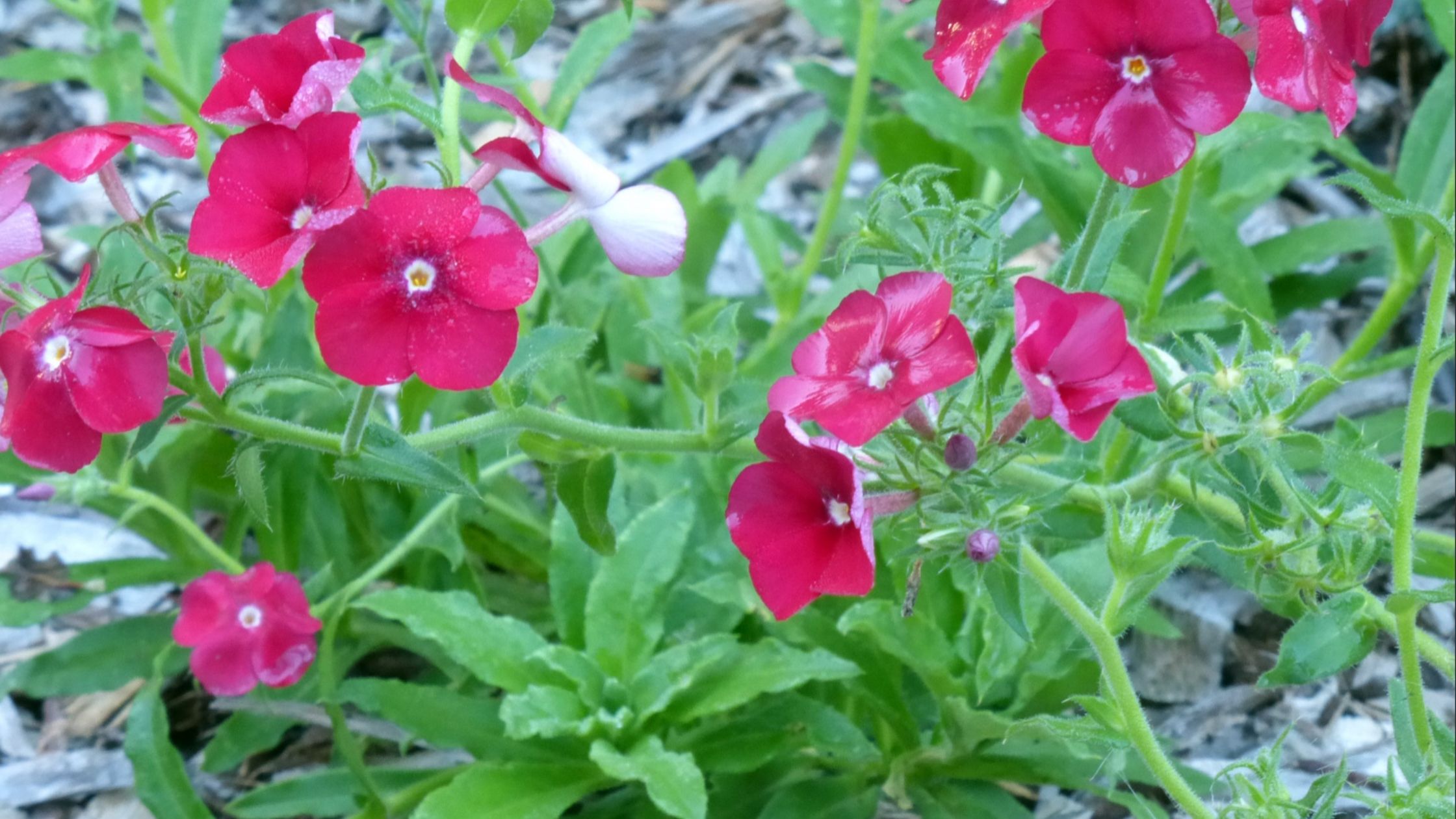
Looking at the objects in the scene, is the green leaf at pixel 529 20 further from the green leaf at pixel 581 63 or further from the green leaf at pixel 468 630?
the green leaf at pixel 468 630

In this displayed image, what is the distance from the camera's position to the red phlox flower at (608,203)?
1477 millimetres

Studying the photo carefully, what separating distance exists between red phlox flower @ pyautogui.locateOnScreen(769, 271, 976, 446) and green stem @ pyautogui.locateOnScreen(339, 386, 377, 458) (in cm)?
47

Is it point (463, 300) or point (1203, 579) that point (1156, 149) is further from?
point (1203, 579)

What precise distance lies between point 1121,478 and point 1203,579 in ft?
1.83

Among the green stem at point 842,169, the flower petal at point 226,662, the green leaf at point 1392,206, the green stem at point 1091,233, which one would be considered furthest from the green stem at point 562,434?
the green stem at point 842,169

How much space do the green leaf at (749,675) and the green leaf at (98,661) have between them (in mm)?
998

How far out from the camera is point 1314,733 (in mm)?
2617

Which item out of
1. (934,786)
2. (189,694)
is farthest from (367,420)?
(189,694)

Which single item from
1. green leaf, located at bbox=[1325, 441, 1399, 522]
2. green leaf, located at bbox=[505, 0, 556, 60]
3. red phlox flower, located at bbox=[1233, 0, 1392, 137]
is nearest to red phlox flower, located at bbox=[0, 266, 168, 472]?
green leaf, located at bbox=[505, 0, 556, 60]

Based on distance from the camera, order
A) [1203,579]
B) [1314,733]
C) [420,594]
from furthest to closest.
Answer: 1. [1203,579]
2. [1314,733]
3. [420,594]

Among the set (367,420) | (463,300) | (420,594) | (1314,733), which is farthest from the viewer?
(1314,733)

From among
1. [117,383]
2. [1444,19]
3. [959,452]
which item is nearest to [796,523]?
[959,452]

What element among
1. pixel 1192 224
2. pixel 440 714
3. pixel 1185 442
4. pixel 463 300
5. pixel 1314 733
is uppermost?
pixel 463 300

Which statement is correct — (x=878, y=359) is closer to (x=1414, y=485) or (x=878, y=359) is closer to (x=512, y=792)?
(x=1414, y=485)
